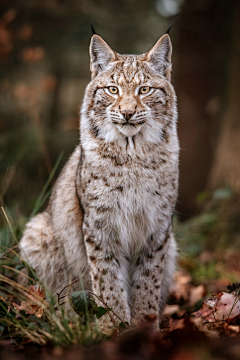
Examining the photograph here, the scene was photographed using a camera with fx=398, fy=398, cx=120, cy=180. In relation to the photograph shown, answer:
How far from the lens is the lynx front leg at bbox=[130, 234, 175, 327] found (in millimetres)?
3396

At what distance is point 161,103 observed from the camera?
3.30 metres

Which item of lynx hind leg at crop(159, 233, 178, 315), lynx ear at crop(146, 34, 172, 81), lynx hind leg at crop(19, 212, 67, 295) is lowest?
lynx hind leg at crop(159, 233, 178, 315)

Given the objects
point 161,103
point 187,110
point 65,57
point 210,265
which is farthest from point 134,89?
point 65,57

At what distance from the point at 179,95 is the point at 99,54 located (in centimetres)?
364

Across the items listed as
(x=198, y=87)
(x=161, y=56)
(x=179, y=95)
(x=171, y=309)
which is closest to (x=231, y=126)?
(x=198, y=87)

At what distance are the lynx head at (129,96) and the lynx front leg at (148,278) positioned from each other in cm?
92

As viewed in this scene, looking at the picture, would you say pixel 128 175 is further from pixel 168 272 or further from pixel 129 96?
pixel 168 272

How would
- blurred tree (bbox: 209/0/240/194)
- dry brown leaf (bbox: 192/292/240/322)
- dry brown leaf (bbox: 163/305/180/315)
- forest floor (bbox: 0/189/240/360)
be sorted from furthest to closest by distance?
blurred tree (bbox: 209/0/240/194)
dry brown leaf (bbox: 163/305/180/315)
dry brown leaf (bbox: 192/292/240/322)
forest floor (bbox: 0/189/240/360)

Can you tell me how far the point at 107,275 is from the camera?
3289 mm

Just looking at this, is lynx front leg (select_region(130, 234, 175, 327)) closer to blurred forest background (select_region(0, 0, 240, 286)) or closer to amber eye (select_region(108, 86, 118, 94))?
amber eye (select_region(108, 86, 118, 94))

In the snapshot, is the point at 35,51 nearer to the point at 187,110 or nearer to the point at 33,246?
the point at 187,110

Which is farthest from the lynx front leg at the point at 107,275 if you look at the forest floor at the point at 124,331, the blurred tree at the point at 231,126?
the blurred tree at the point at 231,126

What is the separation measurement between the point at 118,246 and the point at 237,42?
4.31m

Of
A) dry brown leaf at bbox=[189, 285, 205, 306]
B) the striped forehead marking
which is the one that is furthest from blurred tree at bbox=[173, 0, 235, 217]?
the striped forehead marking
